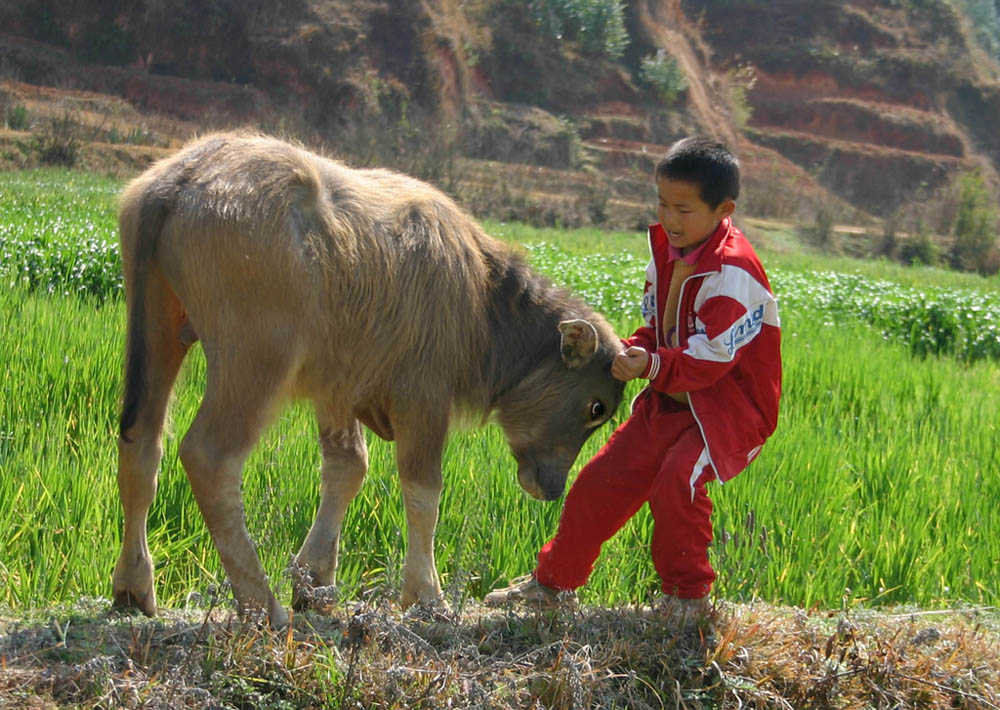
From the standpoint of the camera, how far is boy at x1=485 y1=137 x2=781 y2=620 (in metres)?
3.62

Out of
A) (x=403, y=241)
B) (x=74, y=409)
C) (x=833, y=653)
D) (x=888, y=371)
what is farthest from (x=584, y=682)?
(x=888, y=371)

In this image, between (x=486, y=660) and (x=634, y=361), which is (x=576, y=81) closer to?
(x=634, y=361)

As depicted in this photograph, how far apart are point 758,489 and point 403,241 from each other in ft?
7.54

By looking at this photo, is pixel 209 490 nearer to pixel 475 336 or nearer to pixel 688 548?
pixel 475 336

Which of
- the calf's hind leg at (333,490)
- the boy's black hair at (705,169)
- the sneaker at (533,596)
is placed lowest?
the sneaker at (533,596)

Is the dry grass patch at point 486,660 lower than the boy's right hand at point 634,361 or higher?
lower

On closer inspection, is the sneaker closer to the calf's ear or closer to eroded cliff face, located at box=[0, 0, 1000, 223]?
the calf's ear

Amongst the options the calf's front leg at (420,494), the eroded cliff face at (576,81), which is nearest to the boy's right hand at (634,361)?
the calf's front leg at (420,494)

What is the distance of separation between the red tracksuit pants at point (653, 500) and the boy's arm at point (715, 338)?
268 mm

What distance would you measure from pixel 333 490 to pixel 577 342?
1.11 meters

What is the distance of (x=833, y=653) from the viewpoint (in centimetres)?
367

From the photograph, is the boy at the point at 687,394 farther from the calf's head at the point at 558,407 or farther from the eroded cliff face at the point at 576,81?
the eroded cliff face at the point at 576,81

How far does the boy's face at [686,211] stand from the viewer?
362 centimetres

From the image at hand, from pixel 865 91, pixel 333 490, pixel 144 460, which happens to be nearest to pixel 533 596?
pixel 333 490
